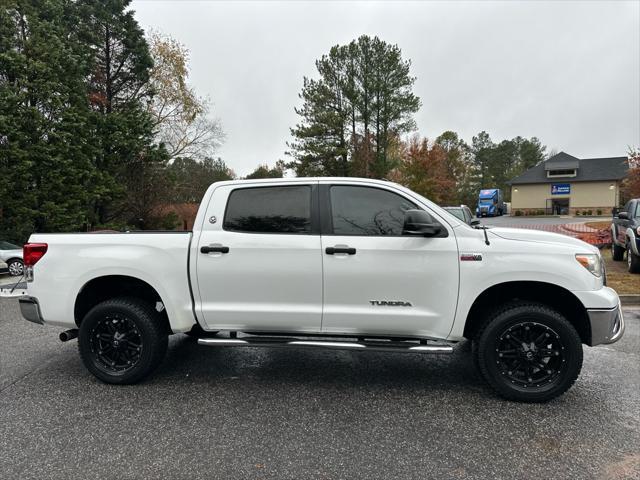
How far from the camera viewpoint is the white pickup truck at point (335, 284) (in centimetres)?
338

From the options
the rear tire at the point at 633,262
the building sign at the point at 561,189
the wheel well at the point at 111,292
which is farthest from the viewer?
the building sign at the point at 561,189

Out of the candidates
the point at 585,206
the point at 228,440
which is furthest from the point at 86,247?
the point at 585,206

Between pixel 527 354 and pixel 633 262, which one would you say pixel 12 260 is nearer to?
pixel 527 354

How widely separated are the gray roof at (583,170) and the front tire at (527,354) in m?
51.0

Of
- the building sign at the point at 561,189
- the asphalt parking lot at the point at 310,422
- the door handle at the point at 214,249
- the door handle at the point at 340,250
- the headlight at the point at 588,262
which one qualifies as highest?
the building sign at the point at 561,189

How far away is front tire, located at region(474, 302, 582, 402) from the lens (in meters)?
3.35

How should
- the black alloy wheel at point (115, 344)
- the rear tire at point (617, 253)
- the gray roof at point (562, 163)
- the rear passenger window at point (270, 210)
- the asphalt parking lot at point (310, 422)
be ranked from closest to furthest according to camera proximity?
the asphalt parking lot at point (310, 422) → the rear passenger window at point (270, 210) → the black alloy wheel at point (115, 344) → the rear tire at point (617, 253) → the gray roof at point (562, 163)

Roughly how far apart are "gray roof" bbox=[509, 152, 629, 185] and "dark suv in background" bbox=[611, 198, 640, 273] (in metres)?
41.0

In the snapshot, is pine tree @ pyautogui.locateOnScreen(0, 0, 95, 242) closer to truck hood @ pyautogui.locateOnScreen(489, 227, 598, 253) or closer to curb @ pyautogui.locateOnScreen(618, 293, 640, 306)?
truck hood @ pyautogui.locateOnScreen(489, 227, 598, 253)

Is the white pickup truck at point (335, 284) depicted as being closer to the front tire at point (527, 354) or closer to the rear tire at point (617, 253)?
the front tire at point (527, 354)

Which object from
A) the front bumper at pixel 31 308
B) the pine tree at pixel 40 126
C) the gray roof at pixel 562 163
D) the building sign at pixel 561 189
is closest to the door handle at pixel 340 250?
the front bumper at pixel 31 308

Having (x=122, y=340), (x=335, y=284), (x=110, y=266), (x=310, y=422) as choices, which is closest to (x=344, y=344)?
(x=335, y=284)

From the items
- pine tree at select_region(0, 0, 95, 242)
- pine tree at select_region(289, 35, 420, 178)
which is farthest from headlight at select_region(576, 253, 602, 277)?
pine tree at select_region(289, 35, 420, 178)

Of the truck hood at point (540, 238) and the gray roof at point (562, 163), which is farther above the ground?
the gray roof at point (562, 163)
